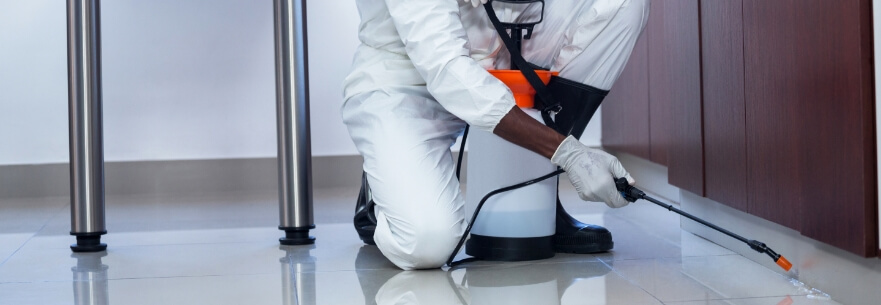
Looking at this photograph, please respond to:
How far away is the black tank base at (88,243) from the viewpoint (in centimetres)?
189

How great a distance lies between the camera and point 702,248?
1762 millimetres

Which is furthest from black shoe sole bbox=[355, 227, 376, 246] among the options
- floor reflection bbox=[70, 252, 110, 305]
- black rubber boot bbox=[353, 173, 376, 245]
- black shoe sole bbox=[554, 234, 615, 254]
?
floor reflection bbox=[70, 252, 110, 305]

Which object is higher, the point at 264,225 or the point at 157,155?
the point at 157,155

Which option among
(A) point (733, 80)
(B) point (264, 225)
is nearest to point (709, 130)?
(A) point (733, 80)

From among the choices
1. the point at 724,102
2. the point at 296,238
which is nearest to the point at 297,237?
the point at 296,238

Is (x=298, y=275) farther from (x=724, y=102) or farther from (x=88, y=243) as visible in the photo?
(x=724, y=102)

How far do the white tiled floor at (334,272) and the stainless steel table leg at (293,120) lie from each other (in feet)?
0.20

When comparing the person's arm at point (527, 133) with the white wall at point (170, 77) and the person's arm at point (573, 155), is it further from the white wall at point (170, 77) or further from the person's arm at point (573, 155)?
the white wall at point (170, 77)

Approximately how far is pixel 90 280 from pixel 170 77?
1302mm

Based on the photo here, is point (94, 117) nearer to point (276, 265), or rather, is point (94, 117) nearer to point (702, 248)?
point (276, 265)

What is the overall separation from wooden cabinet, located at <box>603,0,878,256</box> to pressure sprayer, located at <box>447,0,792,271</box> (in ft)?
0.83

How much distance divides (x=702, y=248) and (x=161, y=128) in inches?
67.3

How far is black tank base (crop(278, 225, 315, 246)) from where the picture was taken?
6.34 ft

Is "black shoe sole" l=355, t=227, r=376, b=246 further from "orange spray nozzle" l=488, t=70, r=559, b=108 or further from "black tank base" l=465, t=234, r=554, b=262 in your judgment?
"orange spray nozzle" l=488, t=70, r=559, b=108
